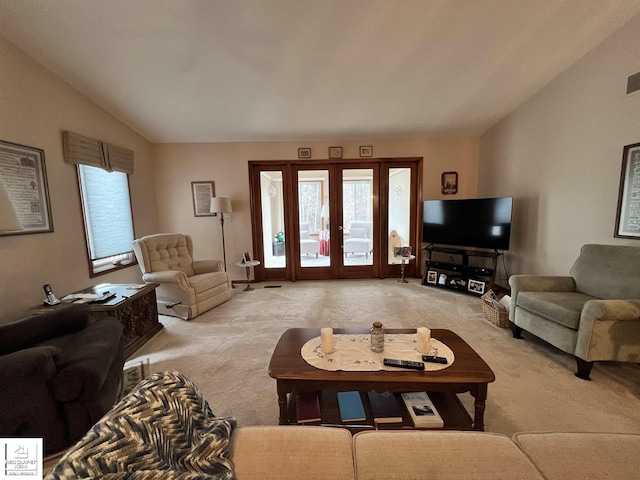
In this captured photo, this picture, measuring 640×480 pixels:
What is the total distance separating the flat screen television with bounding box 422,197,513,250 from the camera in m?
3.59

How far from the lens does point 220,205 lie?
13.9 ft

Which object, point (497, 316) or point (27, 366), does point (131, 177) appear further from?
point (497, 316)

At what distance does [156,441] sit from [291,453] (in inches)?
16.1

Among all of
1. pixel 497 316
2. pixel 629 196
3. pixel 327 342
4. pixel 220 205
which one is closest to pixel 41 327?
pixel 327 342

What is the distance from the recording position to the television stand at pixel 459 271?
148 inches

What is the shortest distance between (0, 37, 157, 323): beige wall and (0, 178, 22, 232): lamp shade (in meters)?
0.86

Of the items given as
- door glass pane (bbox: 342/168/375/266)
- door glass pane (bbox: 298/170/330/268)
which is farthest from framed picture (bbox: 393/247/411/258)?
door glass pane (bbox: 298/170/330/268)

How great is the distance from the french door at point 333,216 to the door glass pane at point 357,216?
17 mm

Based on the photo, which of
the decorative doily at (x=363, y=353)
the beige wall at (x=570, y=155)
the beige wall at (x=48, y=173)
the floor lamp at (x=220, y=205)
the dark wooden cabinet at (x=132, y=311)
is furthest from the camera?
the floor lamp at (x=220, y=205)

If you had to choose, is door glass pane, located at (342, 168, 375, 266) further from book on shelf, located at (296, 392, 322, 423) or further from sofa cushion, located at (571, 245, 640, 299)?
book on shelf, located at (296, 392, 322, 423)

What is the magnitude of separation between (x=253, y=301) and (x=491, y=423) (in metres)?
2.96

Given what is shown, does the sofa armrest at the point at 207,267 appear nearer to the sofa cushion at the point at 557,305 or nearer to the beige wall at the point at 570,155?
the sofa cushion at the point at 557,305

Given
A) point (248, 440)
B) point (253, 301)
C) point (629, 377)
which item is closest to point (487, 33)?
point (629, 377)

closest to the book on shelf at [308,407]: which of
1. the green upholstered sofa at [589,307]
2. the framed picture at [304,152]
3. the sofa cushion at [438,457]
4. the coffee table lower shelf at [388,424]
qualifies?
the coffee table lower shelf at [388,424]
